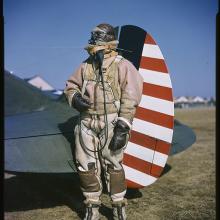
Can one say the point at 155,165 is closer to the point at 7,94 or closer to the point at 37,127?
the point at 37,127

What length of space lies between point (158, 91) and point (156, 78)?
0.15m

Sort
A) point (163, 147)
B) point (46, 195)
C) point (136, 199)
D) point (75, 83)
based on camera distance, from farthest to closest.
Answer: point (46, 195) → point (136, 199) → point (163, 147) → point (75, 83)

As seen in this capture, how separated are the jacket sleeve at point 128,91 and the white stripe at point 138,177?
0.82 meters

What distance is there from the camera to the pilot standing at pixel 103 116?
3115 mm

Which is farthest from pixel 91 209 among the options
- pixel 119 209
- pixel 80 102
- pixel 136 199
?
pixel 136 199

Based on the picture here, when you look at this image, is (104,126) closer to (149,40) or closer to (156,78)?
(156,78)

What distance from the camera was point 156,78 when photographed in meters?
3.59

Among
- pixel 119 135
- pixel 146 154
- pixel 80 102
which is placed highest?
pixel 80 102

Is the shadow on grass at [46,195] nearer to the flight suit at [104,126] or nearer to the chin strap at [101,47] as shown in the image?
the flight suit at [104,126]

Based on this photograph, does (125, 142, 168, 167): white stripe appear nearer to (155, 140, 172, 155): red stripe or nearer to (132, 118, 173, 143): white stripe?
(155, 140, 172, 155): red stripe

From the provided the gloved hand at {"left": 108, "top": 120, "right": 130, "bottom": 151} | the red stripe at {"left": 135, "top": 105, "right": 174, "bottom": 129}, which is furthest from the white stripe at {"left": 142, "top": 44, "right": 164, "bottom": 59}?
the gloved hand at {"left": 108, "top": 120, "right": 130, "bottom": 151}

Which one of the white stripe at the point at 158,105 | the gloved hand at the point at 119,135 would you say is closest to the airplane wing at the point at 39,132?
the white stripe at the point at 158,105

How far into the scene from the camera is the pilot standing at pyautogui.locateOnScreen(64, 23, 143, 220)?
3115 millimetres

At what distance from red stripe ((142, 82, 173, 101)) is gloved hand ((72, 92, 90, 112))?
85 cm
